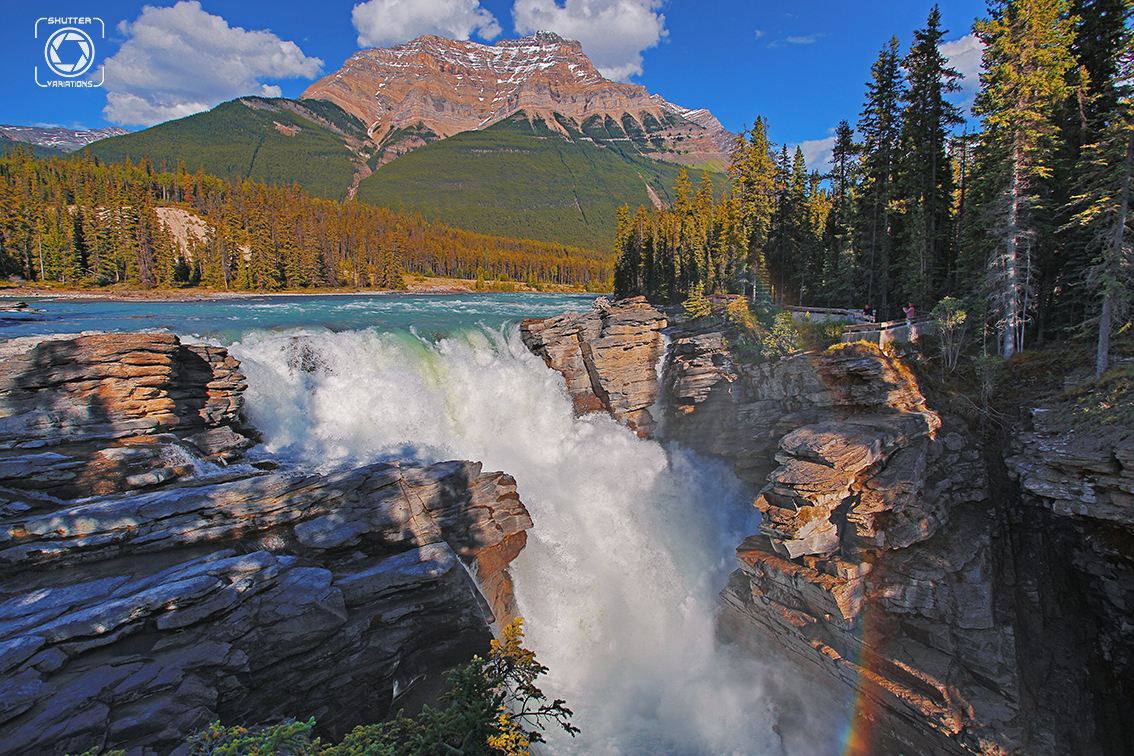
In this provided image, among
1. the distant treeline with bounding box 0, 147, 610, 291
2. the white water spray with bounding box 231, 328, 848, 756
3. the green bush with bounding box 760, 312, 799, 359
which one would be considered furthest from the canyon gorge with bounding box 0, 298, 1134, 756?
the distant treeline with bounding box 0, 147, 610, 291

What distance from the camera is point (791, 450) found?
1764cm

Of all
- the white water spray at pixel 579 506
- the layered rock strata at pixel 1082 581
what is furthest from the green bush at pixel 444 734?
the layered rock strata at pixel 1082 581

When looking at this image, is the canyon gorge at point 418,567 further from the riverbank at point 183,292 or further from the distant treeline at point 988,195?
the riverbank at point 183,292

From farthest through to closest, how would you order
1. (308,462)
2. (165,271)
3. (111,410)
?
(165,271), (308,462), (111,410)

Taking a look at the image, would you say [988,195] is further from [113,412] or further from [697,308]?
[113,412]

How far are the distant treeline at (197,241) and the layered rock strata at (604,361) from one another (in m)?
62.1

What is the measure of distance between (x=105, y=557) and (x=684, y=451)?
24.6 metres

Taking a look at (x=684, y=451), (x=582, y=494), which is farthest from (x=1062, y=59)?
(x=582, y=494)

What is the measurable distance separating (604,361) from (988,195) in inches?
823

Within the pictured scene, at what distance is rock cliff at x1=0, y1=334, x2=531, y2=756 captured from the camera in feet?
26.2

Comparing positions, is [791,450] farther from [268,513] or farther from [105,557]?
[105,557]

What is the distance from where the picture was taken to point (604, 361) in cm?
3003

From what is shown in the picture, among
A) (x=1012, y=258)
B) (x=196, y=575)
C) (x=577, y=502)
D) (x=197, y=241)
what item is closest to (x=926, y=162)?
(x=1012, y=258)

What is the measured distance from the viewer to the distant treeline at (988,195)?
1848cm
